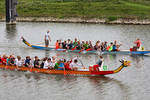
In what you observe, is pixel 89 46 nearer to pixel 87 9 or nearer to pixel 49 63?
pixel 49 63

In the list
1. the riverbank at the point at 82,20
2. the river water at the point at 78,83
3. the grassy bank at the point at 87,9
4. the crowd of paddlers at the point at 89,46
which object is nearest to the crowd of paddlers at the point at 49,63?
the river water at the point at 78,83

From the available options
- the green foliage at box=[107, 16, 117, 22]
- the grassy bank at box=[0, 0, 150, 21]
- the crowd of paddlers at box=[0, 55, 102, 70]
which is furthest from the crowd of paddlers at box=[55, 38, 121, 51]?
the grassy bank at box=[0, 0, 150, 21]

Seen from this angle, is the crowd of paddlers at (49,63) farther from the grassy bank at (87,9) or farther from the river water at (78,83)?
the grassy bank at (87,9)

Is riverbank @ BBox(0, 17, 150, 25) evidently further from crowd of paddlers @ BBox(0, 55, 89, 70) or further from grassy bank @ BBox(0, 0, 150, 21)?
crowd of paddlers @ BBox(0, 55, 89, 70)

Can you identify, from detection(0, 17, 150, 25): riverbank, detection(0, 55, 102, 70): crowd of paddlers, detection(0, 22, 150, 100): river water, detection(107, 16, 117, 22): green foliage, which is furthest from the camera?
detection(107, 16, 117, 22): green foliage

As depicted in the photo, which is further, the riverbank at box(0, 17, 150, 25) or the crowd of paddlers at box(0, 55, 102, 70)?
the riverbank at box(0, 17, 150, 25)

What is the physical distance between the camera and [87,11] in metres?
74.7

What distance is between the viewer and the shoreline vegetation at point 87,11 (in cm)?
6975

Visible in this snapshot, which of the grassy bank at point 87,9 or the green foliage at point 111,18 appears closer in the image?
the green foliage at point 111,18

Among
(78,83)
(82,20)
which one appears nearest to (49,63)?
(78,83)

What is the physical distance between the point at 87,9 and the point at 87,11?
1.37 m

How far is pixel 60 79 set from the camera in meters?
29.7

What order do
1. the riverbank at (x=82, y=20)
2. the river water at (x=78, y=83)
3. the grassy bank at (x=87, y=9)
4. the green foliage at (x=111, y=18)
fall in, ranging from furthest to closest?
1. the grassy bank at (x=87, y=9)
2. the green foliage at (x=111, y=18)
3. the riverbank at (x=82, y=20)
4. the river water at (x=78, y=83)

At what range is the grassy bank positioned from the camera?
71.8 metres
